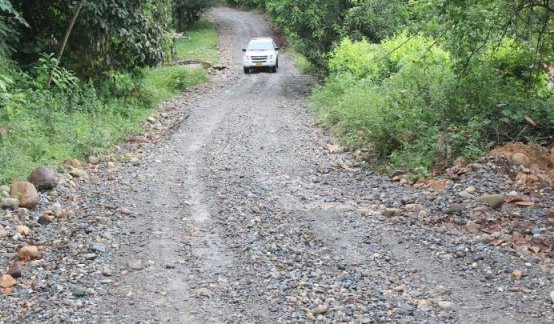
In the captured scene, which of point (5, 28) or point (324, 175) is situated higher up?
point (5, 28)

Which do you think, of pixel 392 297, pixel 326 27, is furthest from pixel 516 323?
pixel 326 27

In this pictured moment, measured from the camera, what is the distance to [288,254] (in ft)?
22.2

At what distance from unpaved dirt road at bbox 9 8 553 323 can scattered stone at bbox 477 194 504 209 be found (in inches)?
25.4

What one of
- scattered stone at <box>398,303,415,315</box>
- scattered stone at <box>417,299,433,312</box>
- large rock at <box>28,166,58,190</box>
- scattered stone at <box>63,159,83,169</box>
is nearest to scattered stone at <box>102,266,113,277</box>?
scattered stone at <box>398,303,415,315</box>

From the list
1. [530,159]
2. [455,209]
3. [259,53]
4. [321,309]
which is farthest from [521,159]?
[259,53]

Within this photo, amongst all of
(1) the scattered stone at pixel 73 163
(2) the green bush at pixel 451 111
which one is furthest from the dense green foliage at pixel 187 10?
(1) the scattered stone at pixel 73 163

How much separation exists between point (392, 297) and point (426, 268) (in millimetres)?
821

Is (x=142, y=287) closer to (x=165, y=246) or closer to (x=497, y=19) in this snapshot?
(x=165, y=246)

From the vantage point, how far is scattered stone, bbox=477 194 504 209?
299 inches

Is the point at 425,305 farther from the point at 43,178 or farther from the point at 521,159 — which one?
the point at 43,178

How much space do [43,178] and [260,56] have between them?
66.3 ft

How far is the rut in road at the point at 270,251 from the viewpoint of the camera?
5.47 metres

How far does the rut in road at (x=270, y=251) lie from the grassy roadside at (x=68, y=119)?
1431mm

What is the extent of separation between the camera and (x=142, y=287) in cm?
601
